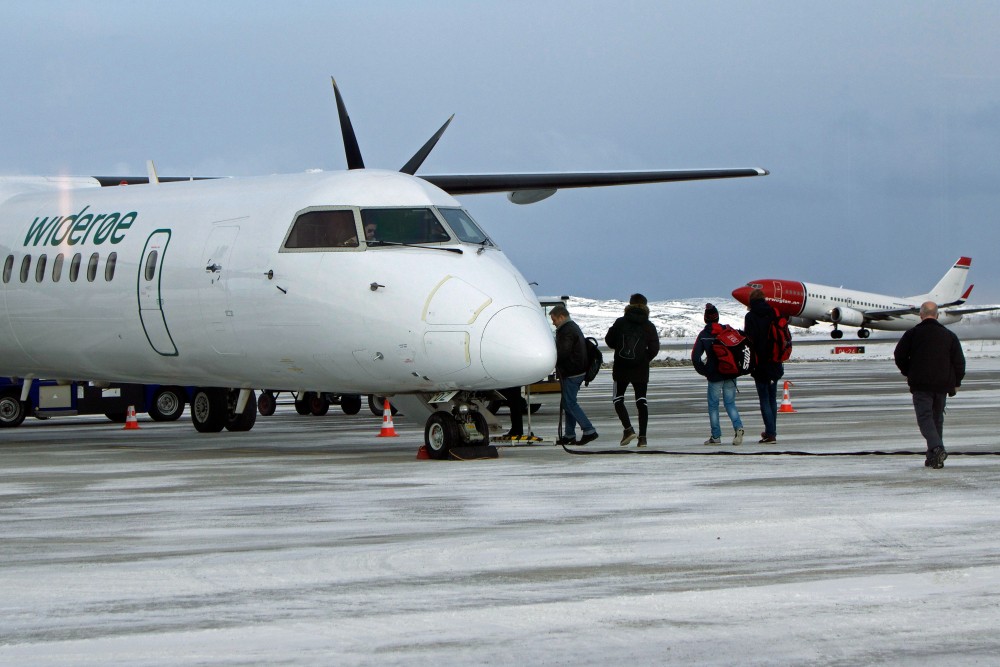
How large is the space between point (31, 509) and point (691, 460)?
23.0ft

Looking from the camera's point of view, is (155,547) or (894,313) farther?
(894,313)

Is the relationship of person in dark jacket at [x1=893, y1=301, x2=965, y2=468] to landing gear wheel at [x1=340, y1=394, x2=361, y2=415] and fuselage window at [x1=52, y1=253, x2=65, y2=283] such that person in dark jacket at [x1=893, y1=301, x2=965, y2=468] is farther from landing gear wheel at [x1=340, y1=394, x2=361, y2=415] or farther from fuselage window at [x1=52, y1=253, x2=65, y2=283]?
landing gear wheel at [x1=340, y1=394, x2=361, y2=415]

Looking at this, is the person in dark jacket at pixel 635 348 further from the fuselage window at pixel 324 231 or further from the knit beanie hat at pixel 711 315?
the fuselage window at pixel 324 231

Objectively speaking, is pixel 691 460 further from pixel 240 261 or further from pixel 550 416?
pixel 550 416

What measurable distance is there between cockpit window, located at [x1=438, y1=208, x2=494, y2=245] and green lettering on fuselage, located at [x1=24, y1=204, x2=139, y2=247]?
484cm

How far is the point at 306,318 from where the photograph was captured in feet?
51.5

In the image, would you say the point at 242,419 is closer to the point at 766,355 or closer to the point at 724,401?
the point at 724,401

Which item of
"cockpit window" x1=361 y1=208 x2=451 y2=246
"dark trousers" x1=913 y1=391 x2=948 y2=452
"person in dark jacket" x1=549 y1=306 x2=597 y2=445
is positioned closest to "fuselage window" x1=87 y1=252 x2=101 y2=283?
"cockpit window" x1=361 y1=208 x2=451 y2=246

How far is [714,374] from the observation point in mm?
17016

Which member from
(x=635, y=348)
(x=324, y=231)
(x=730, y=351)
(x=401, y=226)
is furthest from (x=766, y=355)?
(x=324, y=231)

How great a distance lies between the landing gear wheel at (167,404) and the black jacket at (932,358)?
17.9 meters

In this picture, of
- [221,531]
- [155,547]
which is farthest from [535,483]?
[155,547]

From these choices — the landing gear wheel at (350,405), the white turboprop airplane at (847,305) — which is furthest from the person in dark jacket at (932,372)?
the white turboprop airplane at (847,305)

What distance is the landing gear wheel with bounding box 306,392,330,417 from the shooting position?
30011 millimetres
